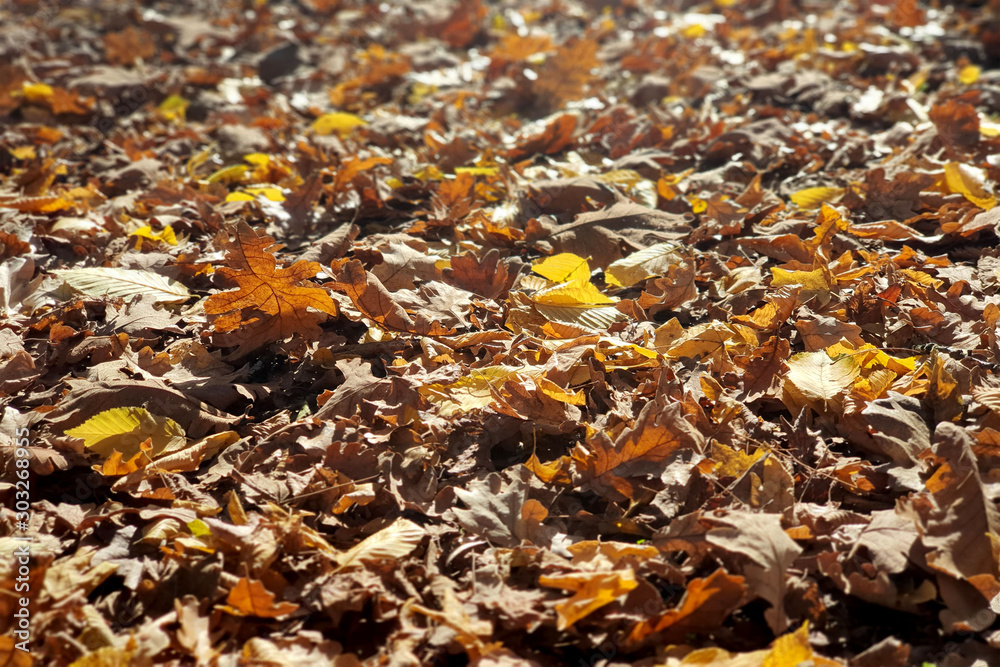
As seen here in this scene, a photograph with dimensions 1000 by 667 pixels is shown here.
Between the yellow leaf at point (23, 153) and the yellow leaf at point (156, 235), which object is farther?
the yellow leaf at point (23, 153)

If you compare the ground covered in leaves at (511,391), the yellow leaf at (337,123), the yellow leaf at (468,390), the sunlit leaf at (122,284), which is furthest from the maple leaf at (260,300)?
the yellow leaf at (337,123)

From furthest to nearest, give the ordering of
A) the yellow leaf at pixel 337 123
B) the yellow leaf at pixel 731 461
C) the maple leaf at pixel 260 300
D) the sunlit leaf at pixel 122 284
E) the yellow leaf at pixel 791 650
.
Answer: the yellow leaf at pixel 337 123 → the sunlit leaf at pixel 122 284 → the maple leaf at pixel 260 300 → the yellow leaf at pixel 731 461 → the yellow leaf at pixel 791 650

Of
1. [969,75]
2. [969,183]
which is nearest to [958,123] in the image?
[969,183]

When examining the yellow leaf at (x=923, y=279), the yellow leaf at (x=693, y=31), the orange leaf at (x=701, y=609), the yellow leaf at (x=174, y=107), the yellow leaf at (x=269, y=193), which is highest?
the yellow leaf at (x=693, y=31)

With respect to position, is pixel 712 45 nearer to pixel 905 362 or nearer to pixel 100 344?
pixel 905 362

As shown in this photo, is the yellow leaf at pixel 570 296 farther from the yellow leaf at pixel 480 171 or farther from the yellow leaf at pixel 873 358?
the yellow leaf at pixel 480 171

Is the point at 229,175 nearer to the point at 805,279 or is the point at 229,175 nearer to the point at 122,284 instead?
the point at 122,284

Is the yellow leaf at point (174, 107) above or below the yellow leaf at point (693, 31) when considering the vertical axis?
below
